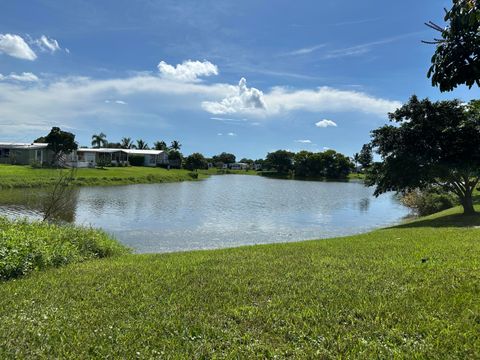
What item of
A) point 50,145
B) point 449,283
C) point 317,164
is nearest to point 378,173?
point 449,283

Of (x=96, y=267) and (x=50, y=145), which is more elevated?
(x=50, y=145)

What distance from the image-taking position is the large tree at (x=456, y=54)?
3311 mm

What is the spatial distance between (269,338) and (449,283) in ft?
11.5

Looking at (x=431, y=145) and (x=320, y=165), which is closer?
(x=431, y=145)

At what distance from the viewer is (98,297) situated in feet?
20.4

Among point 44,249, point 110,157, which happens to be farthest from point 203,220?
point 110,157

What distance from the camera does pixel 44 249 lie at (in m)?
8.98

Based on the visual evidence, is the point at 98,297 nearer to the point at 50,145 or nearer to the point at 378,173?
the point at 378,173

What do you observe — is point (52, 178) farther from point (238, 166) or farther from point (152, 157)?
point (238, 166)

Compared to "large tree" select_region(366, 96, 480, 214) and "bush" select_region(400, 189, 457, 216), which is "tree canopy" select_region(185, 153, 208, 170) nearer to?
"bush" select_region(400, 189, 457, 216)

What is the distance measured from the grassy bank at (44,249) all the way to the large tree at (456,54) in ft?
25.8

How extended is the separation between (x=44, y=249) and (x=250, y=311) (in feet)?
19.1

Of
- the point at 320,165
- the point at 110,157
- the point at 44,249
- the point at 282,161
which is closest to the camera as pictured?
the point at 44,249

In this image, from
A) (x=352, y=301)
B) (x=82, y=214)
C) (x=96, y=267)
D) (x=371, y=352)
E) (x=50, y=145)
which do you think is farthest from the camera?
(x=50, y=145)
